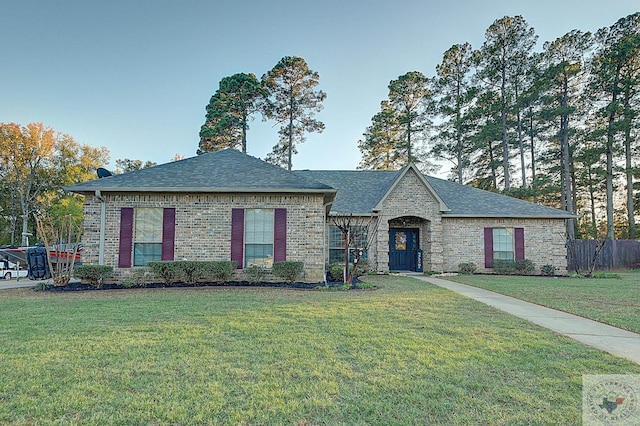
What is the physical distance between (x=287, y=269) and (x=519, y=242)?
39.1 ft

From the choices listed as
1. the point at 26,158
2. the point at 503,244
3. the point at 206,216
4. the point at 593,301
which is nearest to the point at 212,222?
the point at 206,216

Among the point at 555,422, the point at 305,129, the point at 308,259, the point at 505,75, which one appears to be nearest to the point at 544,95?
the point at 505,75

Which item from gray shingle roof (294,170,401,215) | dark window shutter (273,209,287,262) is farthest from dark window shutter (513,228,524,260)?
dark window shutter (273,209,287,262)

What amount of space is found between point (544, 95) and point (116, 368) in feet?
95.3

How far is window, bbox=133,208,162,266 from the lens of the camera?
10391 mm

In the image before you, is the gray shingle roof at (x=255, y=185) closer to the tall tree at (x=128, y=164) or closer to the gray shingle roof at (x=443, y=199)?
the gray shingle roof at (x=443, y=199)

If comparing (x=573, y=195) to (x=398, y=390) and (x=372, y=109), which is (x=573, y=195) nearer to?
(x=372, y=109)

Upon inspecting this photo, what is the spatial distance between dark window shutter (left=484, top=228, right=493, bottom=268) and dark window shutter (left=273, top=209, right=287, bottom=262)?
10.4 metres

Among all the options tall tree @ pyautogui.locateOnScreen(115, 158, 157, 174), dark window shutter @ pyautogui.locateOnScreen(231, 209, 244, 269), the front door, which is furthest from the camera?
tall tree @ pyautogui.locateOnScreen(115, 158, 157, 174)

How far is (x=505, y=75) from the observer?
2488 cm

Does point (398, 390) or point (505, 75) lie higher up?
point (505, 75)

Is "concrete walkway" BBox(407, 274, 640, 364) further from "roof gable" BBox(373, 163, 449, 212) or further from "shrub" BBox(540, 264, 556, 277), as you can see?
"shrub" BBox(540, 264, 556, 277)

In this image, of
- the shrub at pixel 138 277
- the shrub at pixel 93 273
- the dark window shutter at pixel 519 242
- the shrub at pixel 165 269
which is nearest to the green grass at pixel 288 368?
the shrub at pixel 93 273

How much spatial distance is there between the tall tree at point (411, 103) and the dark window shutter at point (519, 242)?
14.0m
